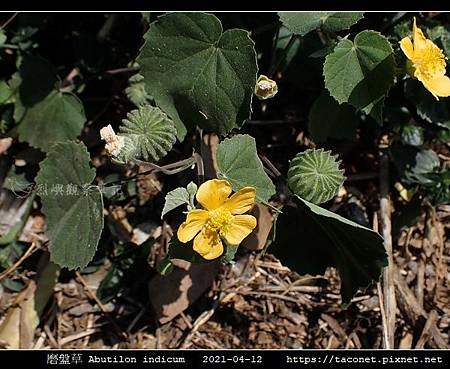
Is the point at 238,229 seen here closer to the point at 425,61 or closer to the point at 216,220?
the point at 216,220

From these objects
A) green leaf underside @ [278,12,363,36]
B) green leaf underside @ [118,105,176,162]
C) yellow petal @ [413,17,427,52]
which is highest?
green leaf underside @ [278,12,363,36]

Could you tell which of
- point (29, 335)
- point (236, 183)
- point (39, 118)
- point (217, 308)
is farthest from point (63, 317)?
point (236, 183)

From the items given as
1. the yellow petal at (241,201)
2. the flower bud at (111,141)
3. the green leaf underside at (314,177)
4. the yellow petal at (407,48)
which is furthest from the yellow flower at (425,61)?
the flower bud at (111,141)

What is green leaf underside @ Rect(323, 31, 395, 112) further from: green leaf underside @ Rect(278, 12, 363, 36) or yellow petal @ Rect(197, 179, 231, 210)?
yellow petal @ Rect(197, 179, 231, 210)

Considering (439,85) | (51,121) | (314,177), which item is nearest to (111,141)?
(314,177)

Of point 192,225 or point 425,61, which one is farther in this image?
point 425,61

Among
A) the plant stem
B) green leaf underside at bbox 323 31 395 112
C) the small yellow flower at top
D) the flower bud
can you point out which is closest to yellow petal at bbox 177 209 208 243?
the flower bud
